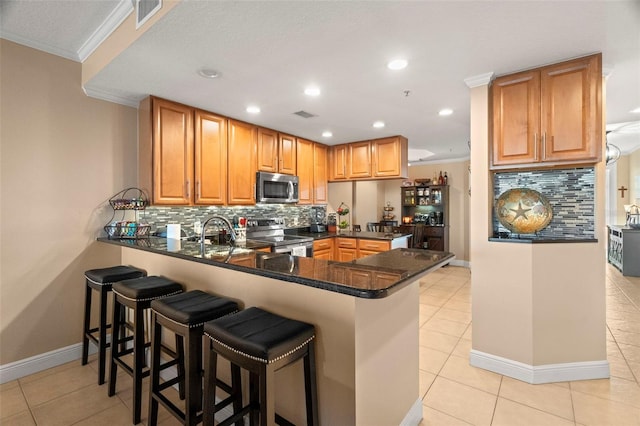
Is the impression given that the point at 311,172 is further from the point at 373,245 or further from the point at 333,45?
the point at 333,45

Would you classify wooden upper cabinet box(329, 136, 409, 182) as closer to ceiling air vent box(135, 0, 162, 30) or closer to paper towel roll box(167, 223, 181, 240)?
paper towel roll box(167, 223, 181, 240)

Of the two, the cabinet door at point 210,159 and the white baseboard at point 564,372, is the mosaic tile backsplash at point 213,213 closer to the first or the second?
the cabinet door at point 210,159

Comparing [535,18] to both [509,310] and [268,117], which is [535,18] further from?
[268,117]

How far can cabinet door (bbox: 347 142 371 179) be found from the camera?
14.8ft

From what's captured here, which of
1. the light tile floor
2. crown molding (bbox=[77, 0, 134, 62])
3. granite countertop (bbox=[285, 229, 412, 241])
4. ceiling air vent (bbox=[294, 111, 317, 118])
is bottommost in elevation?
the light tile floor

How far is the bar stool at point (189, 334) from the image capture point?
57.7 inches

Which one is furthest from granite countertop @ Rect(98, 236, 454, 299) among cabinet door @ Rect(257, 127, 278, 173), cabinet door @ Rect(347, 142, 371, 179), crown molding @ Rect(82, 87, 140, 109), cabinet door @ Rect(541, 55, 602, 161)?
cabinet door @ Rect(347, 142, 371, 179)

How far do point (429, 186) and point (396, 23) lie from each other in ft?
18.8

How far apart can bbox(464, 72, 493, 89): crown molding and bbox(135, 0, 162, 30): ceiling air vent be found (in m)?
2.22

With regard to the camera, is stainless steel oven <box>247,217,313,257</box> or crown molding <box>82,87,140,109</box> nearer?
crown molding <box>82,87,140,109</box>

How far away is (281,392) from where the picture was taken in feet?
5.04

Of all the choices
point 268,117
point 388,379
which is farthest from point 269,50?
point 388,379

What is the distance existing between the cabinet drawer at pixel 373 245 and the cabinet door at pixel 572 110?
2.25 metres

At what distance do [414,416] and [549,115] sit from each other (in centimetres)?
229
